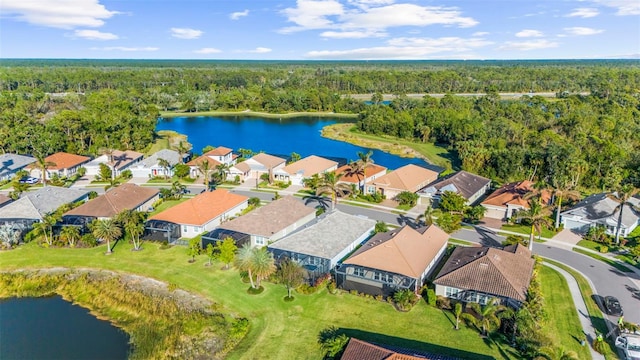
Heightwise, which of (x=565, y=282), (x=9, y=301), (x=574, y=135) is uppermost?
(x=574, y=135)

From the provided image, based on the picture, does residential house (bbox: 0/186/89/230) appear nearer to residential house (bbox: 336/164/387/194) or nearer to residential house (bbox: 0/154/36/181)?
residential house (bbox: 0/154/36/181)

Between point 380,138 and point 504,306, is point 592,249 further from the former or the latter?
point 380,138

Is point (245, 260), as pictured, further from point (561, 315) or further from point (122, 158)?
point (122, 158)

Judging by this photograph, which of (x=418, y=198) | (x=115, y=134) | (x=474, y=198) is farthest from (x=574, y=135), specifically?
(x=115, y=134)

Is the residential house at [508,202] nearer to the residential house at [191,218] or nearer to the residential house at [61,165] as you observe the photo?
the residential house at [191,218]

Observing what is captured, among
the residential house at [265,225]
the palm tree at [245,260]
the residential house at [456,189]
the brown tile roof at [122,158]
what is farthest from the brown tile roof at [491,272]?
the brown tile roof at [122,158]
